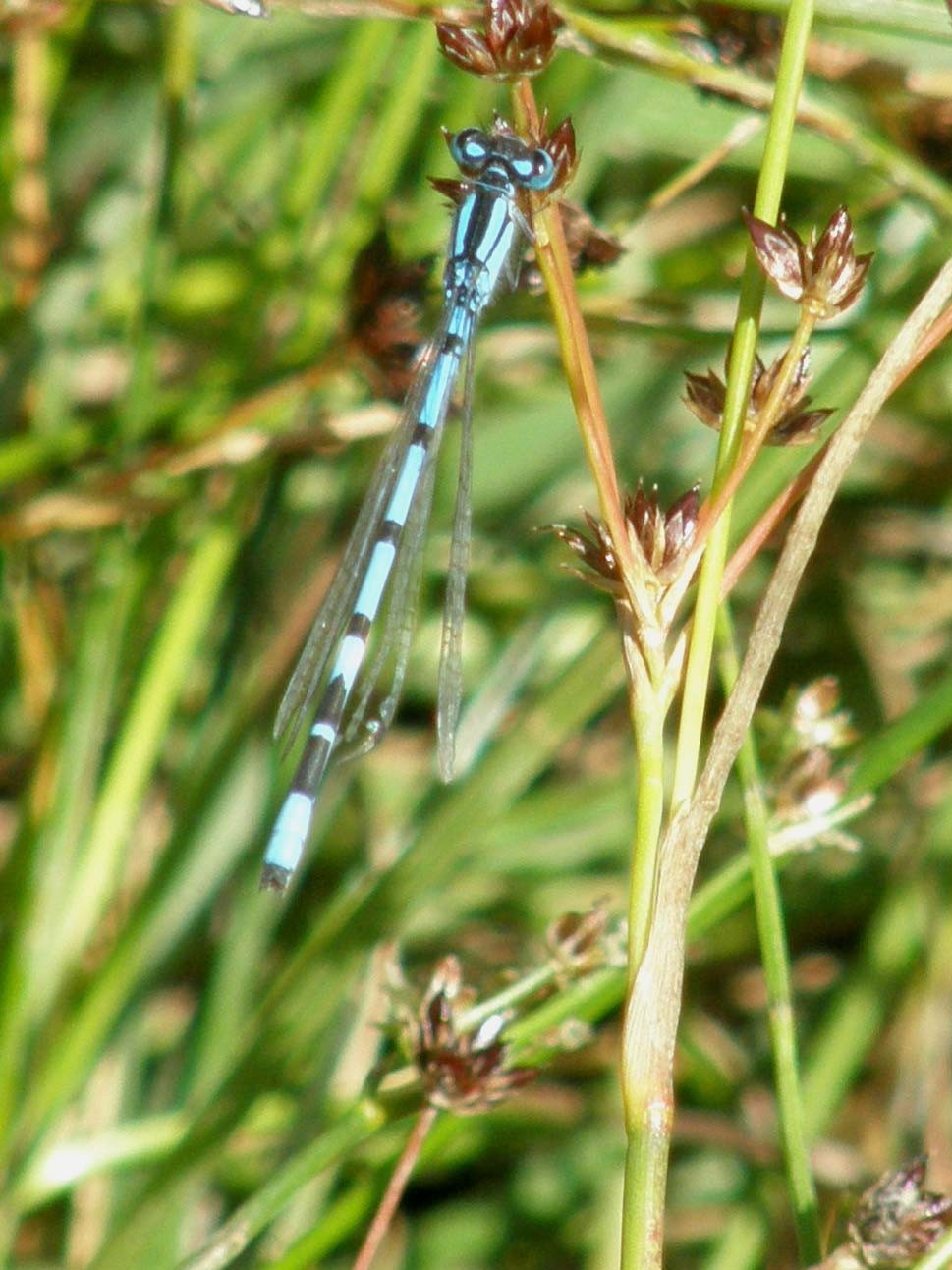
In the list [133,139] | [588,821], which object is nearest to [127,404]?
[133,139]

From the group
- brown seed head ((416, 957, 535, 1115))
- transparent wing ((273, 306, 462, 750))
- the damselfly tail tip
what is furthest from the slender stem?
transparent wing ((273, 306, 462, 750))

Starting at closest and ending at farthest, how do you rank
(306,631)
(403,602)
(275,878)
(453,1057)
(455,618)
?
1. (453,1057)
2. (275,878)
3. (455,618)
4. (403,602)
5. (306,631)

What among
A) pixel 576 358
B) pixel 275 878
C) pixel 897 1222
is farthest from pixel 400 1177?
pixel 576 358

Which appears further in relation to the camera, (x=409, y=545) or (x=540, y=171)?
(x=409, y=545)

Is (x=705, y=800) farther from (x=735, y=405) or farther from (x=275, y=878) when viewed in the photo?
(x=275, y=878)

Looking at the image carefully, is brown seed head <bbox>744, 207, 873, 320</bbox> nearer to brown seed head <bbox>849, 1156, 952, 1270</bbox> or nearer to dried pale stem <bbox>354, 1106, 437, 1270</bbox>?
brown seed head <bbox>849, 1156, 952, 1270</bbox>

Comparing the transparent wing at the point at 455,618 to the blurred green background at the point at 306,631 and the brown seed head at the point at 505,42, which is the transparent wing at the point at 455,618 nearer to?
the blurred green background at the point at 306,631

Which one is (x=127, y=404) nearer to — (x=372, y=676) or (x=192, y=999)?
(x=372, y=676)
